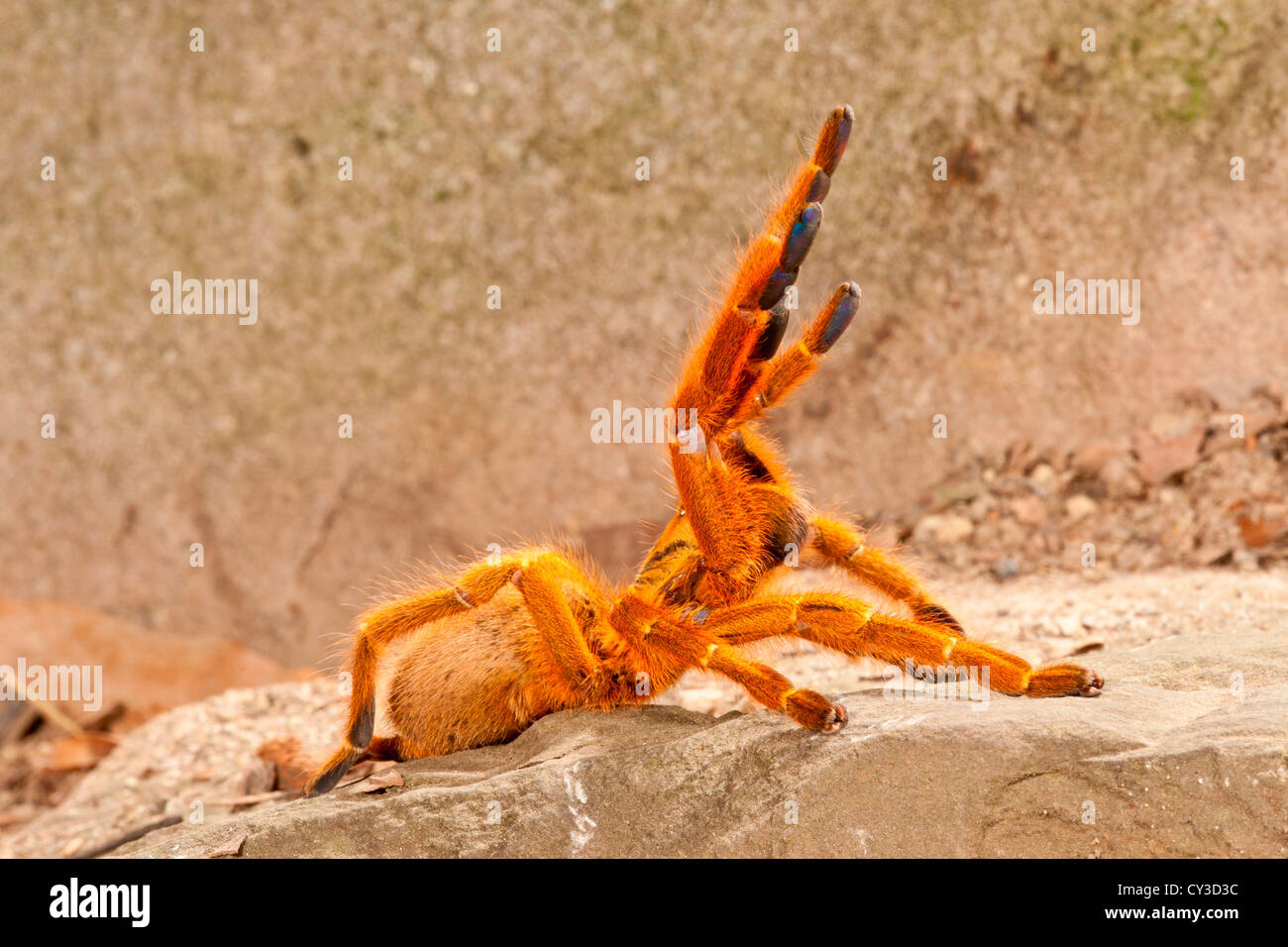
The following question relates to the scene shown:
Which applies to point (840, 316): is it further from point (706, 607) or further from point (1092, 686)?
point (1092, 686)

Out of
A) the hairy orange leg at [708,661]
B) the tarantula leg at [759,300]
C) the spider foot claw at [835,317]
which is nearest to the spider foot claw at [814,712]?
the hairy orange leg at [708,661]

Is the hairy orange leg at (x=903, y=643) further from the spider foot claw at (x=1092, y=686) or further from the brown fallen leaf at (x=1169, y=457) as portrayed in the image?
the brown fallen leaf at (x=1169, y=457)

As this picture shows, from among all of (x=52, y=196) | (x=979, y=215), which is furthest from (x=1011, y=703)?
(x=52, y=196)

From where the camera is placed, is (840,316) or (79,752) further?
(79,752)

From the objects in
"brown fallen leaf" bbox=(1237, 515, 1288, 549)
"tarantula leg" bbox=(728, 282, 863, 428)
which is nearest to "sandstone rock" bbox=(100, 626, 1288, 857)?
"tarantula leg" bbox=(728, 282, 863, 428)

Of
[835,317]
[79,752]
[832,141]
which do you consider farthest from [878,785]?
[79,752]

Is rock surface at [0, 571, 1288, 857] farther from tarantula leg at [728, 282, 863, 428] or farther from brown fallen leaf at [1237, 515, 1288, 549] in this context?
brown fallen leaf at [1237, 515, 1288, 549]

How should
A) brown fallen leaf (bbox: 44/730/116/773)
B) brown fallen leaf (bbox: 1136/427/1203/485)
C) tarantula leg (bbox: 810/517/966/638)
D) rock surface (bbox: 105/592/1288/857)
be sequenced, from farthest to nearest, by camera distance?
brown fallen leaf (bbox: 44/730/116/773), brown fallen leaf (bbox: 1136/427/1203/485), tarantula leg (bbox: 810/517/966/638), rock surface (bbox: 105/592/1288/857)

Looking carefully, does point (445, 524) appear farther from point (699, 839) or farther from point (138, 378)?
point (699, 839)
